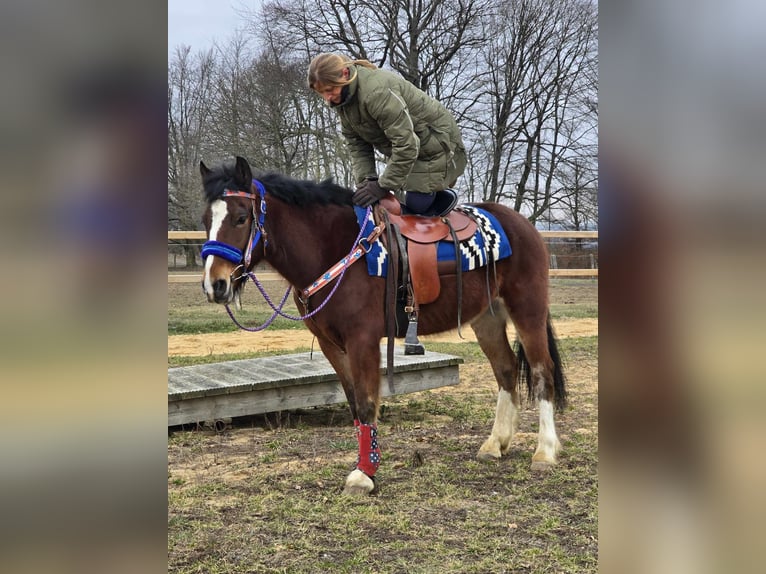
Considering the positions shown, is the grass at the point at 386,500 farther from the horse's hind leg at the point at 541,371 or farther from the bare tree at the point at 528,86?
the bare tree at the point at 528,86

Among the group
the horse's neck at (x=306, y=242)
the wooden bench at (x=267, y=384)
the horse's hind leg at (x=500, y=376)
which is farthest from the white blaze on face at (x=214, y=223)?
the horse's hind leg at (x=500, y=376)

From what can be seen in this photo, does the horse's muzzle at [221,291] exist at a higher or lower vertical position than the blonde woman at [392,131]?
lower

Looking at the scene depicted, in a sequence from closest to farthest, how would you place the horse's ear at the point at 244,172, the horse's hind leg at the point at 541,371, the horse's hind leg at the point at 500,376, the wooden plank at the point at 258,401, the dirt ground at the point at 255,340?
the horse's ear at the point at 244,172 < the horse's hind leg at the point at 541,371 < the horse's hind leg at the point at 500,376 < the wooden plank at the point at 258,401 < the dirt ground at the point at 255,340

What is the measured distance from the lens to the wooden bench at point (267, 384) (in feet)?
14.6

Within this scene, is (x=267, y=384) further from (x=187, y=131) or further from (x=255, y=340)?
(x=187, y=131)

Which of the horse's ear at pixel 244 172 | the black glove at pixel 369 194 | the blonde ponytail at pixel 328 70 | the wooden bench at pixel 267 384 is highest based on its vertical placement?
the blonde ponytail at pixel 328 70

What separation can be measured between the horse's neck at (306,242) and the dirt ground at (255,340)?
462 cm

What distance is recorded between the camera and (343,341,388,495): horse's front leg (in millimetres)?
3377

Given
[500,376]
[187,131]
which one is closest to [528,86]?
[187,131]

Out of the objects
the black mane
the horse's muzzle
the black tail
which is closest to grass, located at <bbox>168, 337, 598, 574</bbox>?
the black tail
